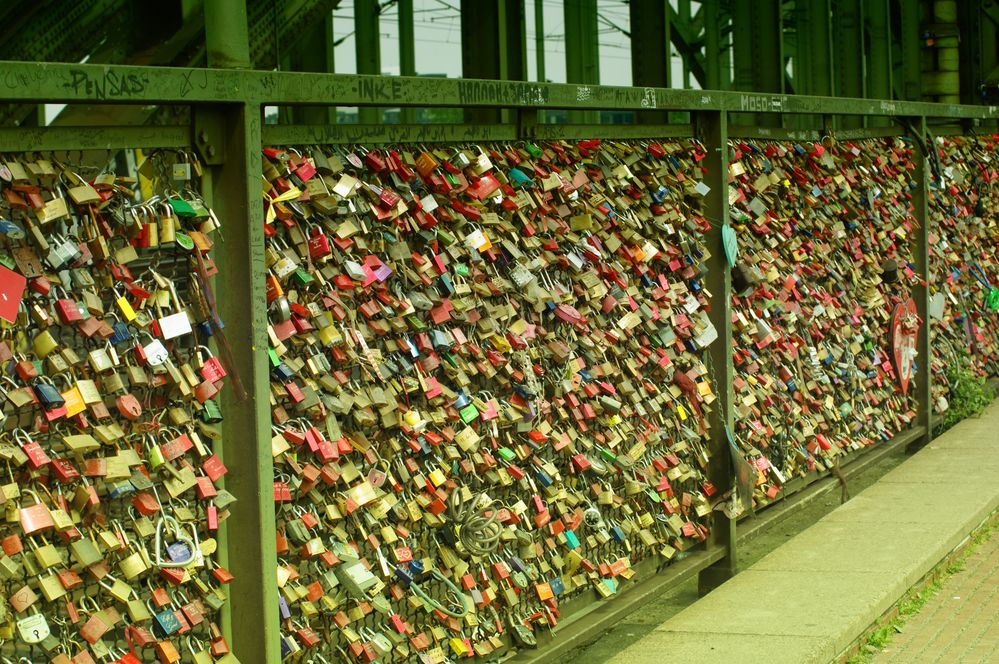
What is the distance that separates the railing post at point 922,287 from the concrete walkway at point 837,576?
841mm

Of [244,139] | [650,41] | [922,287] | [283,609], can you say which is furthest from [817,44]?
[283,609]

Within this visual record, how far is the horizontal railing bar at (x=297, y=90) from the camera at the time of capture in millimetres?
2750

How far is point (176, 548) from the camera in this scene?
3104 millimetres

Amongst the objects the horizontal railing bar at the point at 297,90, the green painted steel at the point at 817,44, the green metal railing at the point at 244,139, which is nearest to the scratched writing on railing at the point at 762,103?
the horizontal railing bar at the point at 297,90

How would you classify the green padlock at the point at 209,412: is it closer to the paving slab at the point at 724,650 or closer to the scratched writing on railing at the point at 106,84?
the scratched writing on railing at the point at 106,84

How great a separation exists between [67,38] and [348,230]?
5447mm

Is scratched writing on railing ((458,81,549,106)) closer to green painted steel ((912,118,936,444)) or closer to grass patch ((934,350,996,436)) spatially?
green painted steel ((912,118,936,444))

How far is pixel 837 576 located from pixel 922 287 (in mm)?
3472

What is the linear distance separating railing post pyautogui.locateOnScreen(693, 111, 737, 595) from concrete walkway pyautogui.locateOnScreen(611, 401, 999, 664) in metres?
0.45

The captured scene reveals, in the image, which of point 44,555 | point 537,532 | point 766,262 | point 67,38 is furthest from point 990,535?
point 67,38

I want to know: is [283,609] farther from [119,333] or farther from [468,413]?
[468,413]

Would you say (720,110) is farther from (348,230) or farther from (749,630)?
(348,230)

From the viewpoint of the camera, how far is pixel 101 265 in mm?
2973

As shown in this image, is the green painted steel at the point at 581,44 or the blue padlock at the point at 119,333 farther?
the green painted steel at the point at 581,44
